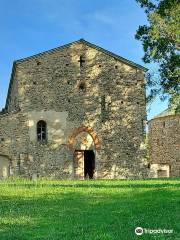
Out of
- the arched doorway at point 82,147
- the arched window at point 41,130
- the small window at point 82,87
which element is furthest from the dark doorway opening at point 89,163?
the small window at point 82,87

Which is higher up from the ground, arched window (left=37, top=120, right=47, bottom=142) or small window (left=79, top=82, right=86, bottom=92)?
small window (left=79, top=82, right=86, bottom=92)

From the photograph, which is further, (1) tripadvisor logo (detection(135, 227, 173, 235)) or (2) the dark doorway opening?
(2) the dark doorway opening

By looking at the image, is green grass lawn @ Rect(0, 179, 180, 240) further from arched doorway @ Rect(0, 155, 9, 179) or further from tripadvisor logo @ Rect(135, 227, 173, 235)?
arched doorway @ Rect(0, 155, 9, 179)

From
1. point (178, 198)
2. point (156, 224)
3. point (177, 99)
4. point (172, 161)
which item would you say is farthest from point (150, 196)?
point (172, 161)

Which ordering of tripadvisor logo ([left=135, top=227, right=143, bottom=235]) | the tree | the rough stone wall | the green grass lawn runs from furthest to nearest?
the rough stone wall, the tree, the green grass lawn, tripadvisor logo ([left=135, top=227, right=143, bottom=235])

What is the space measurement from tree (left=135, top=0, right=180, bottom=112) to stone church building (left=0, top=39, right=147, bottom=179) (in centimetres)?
399

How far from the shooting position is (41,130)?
1342 inches

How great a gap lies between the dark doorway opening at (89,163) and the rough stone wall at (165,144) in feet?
48.8

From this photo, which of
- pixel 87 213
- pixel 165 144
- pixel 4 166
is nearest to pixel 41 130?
pixel 4 166

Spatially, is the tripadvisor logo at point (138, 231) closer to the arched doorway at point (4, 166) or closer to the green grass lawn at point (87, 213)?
the green grass lawn at point (87, 213)

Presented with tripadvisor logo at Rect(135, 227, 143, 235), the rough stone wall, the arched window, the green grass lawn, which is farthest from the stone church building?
tripadvisor logo at Rect(135, 227, 143, 235)

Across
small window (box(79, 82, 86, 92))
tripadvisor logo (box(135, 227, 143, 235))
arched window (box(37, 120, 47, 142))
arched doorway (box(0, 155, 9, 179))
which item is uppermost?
small window (box(79, 82, 86, 92))

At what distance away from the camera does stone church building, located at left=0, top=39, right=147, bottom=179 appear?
109 feet

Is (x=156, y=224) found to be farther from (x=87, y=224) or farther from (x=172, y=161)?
(x=172, y=161)
